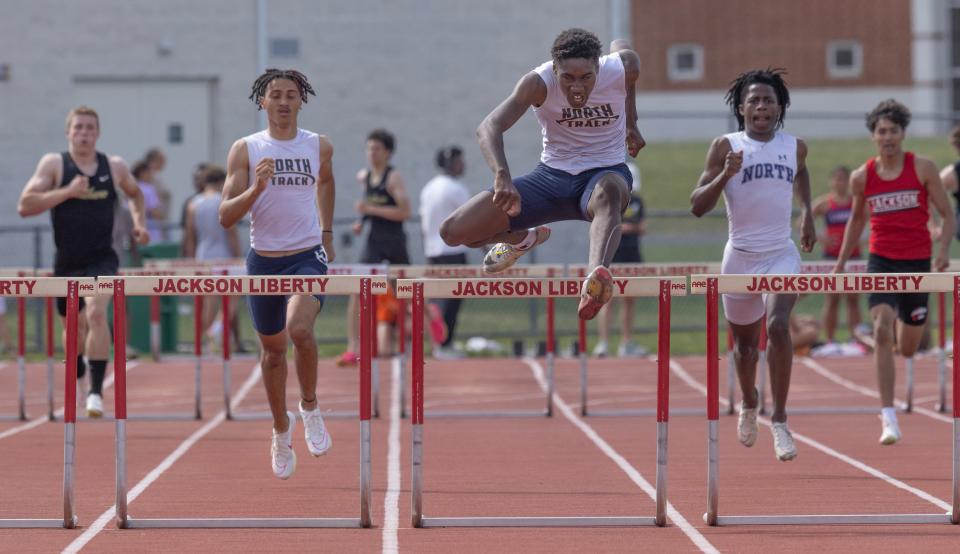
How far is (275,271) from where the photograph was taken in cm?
838

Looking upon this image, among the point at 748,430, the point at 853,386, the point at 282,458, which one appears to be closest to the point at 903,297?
the point at 748,430

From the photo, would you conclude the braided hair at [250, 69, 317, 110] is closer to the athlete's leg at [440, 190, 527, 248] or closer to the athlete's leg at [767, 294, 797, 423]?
the athlete's leg at [440, 190, 527, 248]

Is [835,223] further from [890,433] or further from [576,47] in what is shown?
[576,47]

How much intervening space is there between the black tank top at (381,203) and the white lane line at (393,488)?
7.56 ft

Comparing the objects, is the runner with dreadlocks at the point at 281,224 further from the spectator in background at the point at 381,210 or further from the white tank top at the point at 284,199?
the spectator in background at the point at 381,210

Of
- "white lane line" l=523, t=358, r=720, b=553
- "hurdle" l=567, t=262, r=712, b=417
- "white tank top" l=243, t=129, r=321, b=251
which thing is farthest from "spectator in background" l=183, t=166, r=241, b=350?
"white tank top" l=243, t=129, r=321, b=251

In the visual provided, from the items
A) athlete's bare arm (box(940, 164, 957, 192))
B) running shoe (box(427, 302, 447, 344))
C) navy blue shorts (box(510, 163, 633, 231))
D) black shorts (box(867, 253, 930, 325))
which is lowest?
running shoe (box(427, 302, 447, 344))

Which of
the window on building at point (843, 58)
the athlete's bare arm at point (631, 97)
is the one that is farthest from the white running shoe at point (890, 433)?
the window on building at point (843, 58)

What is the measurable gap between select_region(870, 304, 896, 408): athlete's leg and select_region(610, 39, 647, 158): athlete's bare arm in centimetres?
282

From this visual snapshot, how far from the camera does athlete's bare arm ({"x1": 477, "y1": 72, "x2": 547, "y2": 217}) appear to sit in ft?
23.9

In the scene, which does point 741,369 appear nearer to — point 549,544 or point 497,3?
point 549,544

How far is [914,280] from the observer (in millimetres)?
7184

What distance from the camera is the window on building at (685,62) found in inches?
1753

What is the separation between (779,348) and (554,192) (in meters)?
1.95
